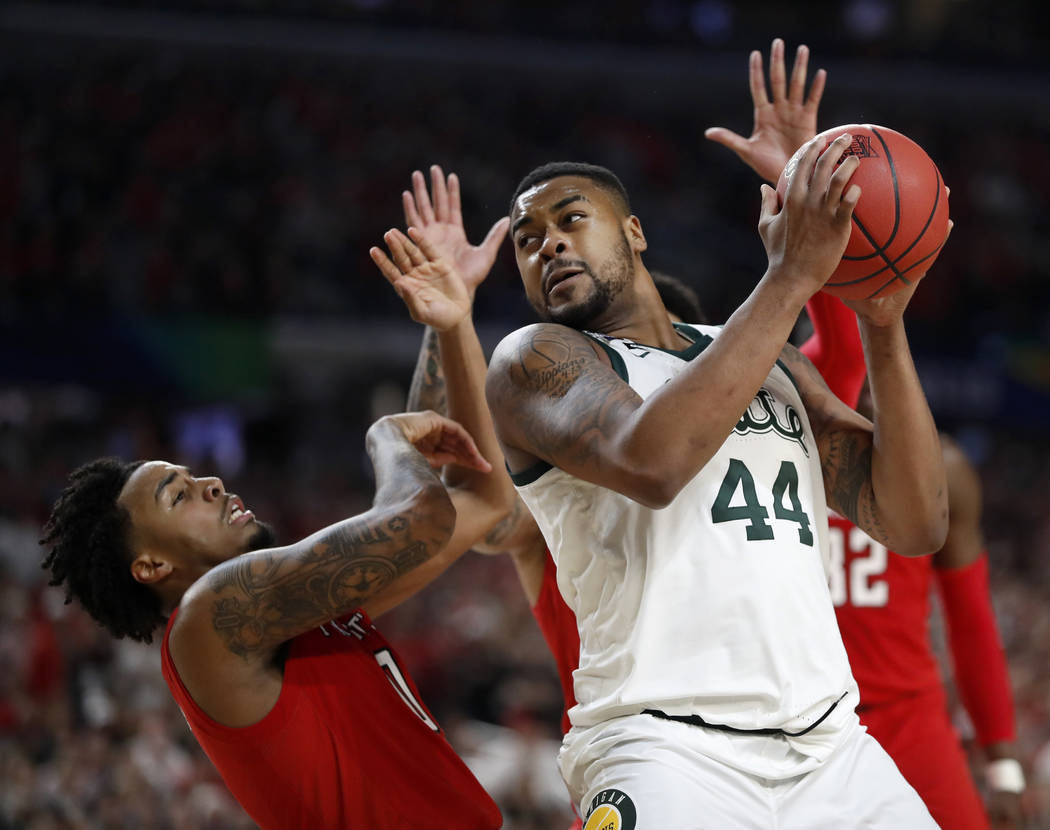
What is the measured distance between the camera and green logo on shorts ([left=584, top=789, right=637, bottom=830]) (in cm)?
229

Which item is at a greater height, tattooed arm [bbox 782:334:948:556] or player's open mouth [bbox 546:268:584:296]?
player's open mouth [bbox 546:268:584:296]

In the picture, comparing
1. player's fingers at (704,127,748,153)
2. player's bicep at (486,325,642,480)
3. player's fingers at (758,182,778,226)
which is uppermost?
player's fingers at (704,127,748,153)

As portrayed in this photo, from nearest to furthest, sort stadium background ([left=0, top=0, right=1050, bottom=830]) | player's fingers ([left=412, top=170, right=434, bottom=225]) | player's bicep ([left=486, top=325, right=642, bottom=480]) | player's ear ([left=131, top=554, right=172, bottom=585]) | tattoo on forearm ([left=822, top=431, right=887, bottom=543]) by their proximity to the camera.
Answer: player's bicep ([left=486, top=325, right=642, bottom=480])
tattoo on forearm ([left=822, top=431, right=887, bottom=543])
player's ear ([left=131, top=554, right=172, bottom=585])
player's fingers ([left=412, top=170, right=434, bottom=225])
stadium background ([left=0, top=0, right=1050, bottom=830])

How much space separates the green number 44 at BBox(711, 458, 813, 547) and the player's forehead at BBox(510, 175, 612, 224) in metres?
0.80

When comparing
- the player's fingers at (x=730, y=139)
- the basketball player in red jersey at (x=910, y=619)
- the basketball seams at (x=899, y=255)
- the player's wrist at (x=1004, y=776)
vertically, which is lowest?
the player's wrist at (x=1004, y=776)

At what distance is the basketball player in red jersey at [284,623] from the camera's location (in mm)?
2934

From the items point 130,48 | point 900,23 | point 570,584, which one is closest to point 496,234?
point 570,584

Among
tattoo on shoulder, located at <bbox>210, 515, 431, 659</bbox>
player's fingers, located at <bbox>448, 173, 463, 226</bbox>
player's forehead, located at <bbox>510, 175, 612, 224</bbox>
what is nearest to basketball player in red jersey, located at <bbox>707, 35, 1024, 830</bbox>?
player's forehead, located at <bbox>510, 175, 612, 224</bbox>

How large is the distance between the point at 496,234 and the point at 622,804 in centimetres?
216

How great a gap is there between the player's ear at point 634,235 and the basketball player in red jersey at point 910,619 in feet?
1.54

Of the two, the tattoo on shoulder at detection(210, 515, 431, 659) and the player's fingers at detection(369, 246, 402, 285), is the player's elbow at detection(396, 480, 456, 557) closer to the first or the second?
the tattoo on shoulder at detection(210, 515, 431, 659)

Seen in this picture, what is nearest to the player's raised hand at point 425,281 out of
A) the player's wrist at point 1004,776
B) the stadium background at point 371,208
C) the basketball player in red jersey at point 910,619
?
the basketball player in red jersey at point 910,619

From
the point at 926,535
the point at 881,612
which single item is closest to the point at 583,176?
the point at 926,535

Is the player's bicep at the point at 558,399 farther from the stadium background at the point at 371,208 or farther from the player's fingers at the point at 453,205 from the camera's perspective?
the stadium background at the point at 371,208
